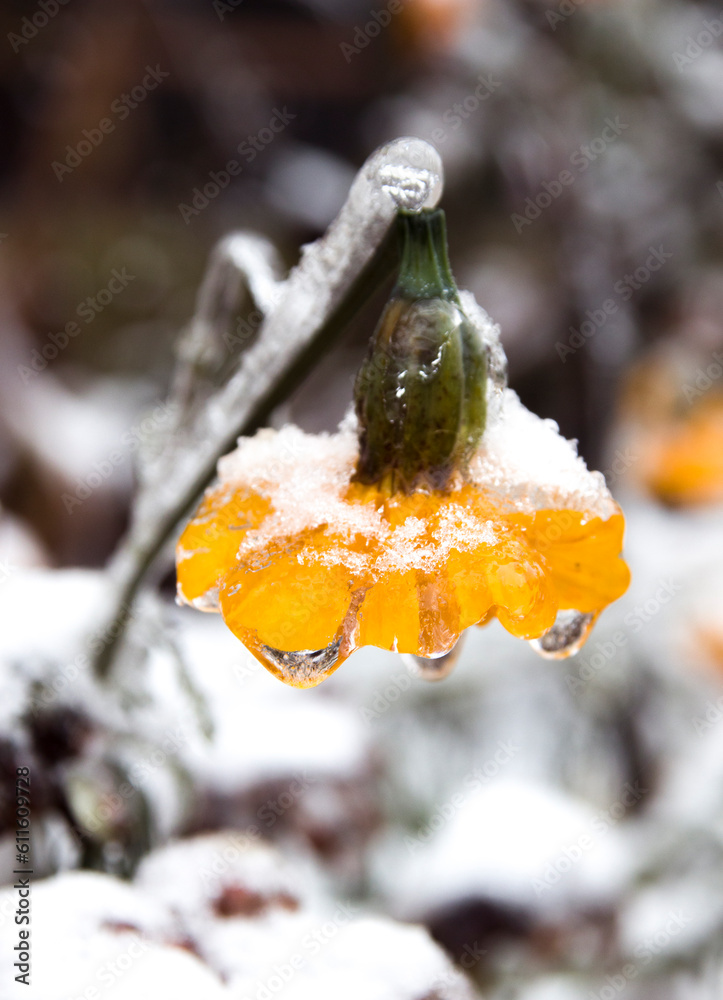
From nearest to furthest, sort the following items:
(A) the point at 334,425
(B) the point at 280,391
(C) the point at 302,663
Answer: (C) the point at 302,663
(B) the point at 280,391
(A) the point at 334,425

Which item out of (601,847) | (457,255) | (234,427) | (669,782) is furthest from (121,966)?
(457,255)

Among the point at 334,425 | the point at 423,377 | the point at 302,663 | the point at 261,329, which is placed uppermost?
the point at 334,425

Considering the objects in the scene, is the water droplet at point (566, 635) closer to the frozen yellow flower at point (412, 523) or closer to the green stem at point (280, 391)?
the frozen yellow flower at point (412, 523)

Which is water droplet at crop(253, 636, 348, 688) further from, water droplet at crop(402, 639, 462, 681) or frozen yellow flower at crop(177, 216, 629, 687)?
water droplet at crop(402, 639, 462, 681)

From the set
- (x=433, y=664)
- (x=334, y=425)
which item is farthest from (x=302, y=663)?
(x=334, y=425)

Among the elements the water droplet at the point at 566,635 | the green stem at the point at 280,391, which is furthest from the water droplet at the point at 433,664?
the green stem at the point at 280,391

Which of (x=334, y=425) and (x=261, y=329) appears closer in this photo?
(x=261, y=329)

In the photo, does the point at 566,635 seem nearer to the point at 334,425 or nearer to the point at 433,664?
the point at 433,664

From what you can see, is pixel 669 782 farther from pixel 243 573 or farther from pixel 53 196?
pixel 53 196
